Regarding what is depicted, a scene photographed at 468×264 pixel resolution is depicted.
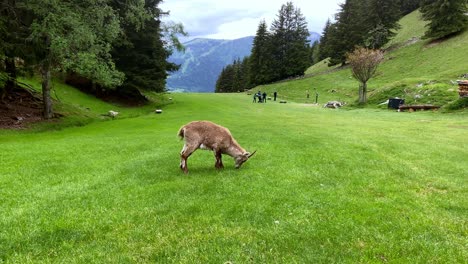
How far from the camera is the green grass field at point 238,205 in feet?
24.1

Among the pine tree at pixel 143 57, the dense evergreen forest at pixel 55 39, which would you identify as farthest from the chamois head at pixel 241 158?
the pine tree at pixel 143 57

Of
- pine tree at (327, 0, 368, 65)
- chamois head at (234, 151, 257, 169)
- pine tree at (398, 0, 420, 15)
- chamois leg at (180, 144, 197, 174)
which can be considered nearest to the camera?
chamois leg at (180, 144, 197, 174)

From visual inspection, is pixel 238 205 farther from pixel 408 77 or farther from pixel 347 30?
pixel 347 30

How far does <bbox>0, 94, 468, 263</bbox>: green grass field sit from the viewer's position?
289 inches

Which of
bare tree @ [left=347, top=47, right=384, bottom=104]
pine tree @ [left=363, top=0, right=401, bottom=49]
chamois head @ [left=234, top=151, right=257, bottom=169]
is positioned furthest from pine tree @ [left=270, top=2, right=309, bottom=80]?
chamois head @ [left=234, top=151, right=257, bottom=169]

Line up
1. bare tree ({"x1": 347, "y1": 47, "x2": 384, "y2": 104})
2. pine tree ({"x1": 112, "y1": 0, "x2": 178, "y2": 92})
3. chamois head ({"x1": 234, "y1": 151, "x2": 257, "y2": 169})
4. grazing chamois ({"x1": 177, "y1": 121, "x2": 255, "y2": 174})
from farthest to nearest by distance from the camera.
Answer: bare tree ({"x1": 347, "y1": 47, "x2": 384, "y2": 104})
pine tree ({"x1": 112, "y1": 0, "x2": 178, "y2": 92})
chamois head ({"x1": 234, "y1": 151, "x2": 257, "y2": 169})
grazing chamois ({"x1": 177, "y1": 121, "x2": 255, "y2": 174})

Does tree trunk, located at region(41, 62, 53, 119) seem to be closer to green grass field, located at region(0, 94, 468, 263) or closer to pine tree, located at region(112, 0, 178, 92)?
green grass field, located at region(0, 94, 468, 263)

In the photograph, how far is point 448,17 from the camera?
232 ft

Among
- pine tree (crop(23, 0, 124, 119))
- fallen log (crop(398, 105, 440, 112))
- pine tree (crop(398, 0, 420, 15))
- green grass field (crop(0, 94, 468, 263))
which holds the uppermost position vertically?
pine tree (crop(398, 0, 420, 15))

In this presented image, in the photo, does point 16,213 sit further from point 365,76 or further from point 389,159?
point 365,76

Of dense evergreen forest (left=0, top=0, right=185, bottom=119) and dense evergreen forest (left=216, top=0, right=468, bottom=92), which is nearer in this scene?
dense evergreen forest (left=0, top=0, right=185, bottom=119)

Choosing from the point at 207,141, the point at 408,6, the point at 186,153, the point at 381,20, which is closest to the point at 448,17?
the point at 381,20

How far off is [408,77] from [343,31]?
30132mm

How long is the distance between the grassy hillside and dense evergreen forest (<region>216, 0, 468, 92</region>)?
3839mm
